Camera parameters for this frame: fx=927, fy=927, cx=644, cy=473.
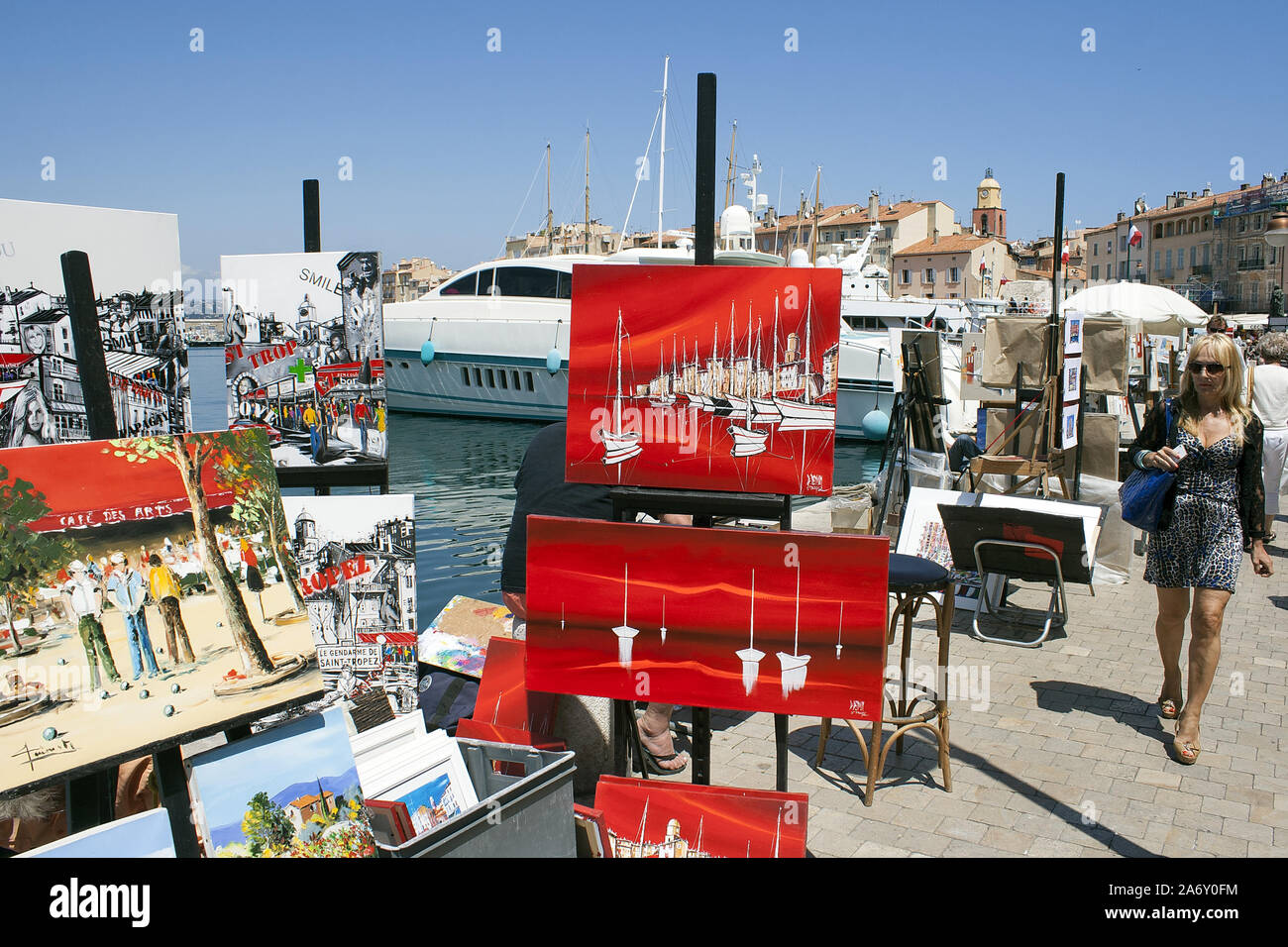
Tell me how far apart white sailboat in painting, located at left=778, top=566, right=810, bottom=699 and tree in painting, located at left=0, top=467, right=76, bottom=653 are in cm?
200

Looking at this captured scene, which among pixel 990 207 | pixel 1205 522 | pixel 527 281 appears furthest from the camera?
pixel 990 207

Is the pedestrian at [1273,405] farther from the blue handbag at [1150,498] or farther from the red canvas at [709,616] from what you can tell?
the red canvas at [709,616]

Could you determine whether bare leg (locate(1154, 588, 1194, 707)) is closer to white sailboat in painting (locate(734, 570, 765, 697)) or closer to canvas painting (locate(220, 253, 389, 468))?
white sailboat in painting (locate(734, 570, 765, 697))

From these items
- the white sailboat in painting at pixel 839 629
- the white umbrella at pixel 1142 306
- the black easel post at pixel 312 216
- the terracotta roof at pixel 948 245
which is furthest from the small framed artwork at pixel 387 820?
Answer: the terracotta roof at pixel 948 245

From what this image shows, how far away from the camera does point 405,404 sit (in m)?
27.6

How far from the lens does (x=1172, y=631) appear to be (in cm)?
434

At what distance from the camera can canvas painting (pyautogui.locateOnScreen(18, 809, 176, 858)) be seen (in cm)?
208

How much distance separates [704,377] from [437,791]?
4.88 ft

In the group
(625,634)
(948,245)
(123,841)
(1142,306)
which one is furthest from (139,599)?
(948,245)

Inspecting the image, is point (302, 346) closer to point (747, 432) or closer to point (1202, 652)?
point (747, 432)

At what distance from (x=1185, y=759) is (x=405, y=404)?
25627mm
